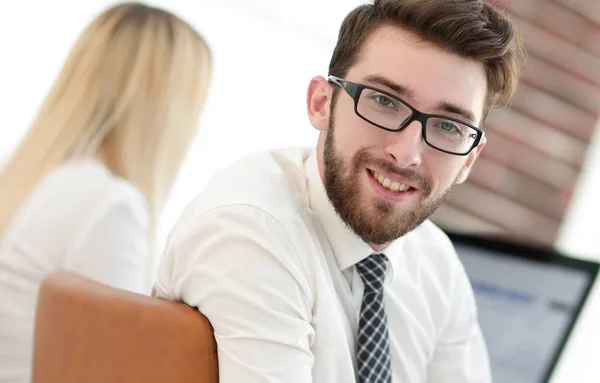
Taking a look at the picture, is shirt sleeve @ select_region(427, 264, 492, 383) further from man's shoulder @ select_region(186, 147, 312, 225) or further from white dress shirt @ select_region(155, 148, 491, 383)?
man's shoulder @ select_region(186, 147, 312, 225)

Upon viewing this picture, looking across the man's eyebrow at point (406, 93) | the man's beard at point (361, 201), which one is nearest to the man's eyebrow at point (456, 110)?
the man's eyebrow at point (406, 93)

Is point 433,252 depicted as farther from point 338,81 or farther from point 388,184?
point 338,81

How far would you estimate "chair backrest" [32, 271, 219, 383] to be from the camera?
1.06 metres

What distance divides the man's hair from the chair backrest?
605mm

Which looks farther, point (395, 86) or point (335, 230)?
point (335, 230)

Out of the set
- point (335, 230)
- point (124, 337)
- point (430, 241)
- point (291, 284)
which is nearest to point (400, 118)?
point (335, 230)

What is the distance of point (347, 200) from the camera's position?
1.24 metres

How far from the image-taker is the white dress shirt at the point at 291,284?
42.0 inches

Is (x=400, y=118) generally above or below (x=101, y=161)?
above

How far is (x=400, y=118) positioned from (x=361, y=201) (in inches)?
7.0

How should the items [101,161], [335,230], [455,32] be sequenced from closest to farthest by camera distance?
1. [455,32]
2. [335,230]
3. [101,161]

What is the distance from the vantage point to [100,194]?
1595 millimetres

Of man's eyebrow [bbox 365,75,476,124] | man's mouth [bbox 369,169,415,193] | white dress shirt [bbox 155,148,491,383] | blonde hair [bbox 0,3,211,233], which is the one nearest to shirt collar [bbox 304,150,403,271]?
white dress shirt [bbox 155,148,491,383]

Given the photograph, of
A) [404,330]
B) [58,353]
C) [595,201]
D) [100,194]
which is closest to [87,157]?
[100,194]
